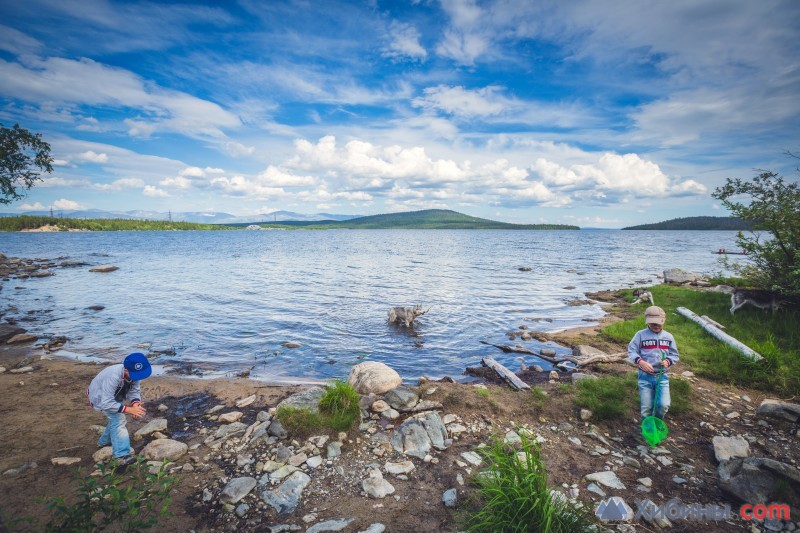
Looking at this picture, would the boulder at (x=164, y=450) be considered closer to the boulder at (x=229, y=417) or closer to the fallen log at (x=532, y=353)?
the boulder at (x=229, y=417)

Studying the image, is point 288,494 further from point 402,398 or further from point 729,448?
point 729,448

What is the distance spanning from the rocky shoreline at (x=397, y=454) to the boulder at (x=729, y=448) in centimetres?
2

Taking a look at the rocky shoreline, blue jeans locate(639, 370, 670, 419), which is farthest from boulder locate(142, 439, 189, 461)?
blue jeans locate(639, 370, 670, 419)

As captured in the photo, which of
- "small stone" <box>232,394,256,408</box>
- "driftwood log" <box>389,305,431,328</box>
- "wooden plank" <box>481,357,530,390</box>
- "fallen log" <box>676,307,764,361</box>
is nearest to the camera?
"small stone" <box>232,394,256,408</box>

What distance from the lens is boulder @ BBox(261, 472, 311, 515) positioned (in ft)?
20.1

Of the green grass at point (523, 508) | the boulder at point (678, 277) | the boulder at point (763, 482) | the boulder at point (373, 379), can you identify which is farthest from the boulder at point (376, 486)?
the boulder at point (678, 277)

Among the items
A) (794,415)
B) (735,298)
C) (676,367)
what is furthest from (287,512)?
(735,298)

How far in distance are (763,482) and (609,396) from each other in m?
3.69

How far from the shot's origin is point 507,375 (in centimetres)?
1215

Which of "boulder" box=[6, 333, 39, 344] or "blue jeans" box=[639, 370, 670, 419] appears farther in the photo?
"boulder" box=[6, 333, 39, 344]

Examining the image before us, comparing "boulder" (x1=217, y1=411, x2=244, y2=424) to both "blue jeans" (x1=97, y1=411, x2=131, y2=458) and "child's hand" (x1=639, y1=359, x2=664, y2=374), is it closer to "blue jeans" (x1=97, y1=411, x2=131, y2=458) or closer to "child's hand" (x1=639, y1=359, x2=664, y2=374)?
"blue jeans" (x1=97, y1=411, x2=131, y2=458)

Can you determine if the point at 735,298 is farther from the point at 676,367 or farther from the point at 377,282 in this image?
the point at 377,282

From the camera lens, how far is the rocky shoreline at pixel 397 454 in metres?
5.93

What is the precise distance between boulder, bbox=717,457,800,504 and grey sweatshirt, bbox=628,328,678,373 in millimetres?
2285
